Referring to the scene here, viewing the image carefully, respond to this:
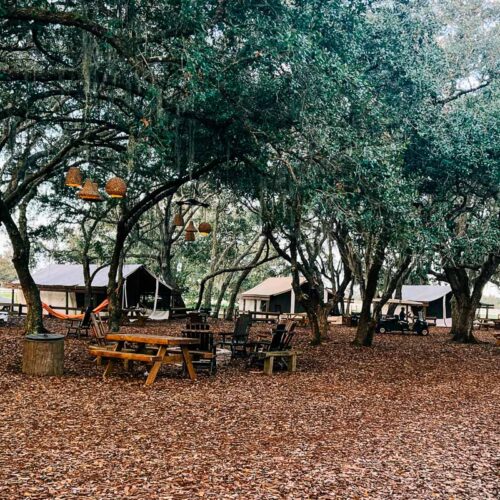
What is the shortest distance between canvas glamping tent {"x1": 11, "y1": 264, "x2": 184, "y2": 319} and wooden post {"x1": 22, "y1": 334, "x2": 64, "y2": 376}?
16.2m

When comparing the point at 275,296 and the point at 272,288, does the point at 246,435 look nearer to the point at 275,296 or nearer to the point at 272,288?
the point at 272,288

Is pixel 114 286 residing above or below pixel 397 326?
above

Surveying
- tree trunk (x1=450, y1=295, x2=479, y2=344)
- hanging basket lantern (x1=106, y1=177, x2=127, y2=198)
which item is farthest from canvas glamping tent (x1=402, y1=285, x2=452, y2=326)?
hanging basket lantern (x1=106, y1=177, x2=127, y2=198)

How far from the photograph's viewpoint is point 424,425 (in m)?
6.56

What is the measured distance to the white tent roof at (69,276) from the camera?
25.9 metres

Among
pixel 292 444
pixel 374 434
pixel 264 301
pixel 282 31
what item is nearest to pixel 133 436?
pixel 292 444

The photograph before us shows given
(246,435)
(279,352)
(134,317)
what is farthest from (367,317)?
(246,435)

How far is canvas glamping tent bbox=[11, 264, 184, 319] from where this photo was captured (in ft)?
85.5

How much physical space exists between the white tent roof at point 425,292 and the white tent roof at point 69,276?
54.5 ft

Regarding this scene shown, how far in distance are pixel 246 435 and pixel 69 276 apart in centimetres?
2296

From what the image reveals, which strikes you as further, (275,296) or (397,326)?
(275,296)

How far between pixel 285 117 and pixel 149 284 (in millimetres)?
20008

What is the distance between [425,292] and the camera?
34.4 metres

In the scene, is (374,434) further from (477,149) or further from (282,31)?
(477,149)
